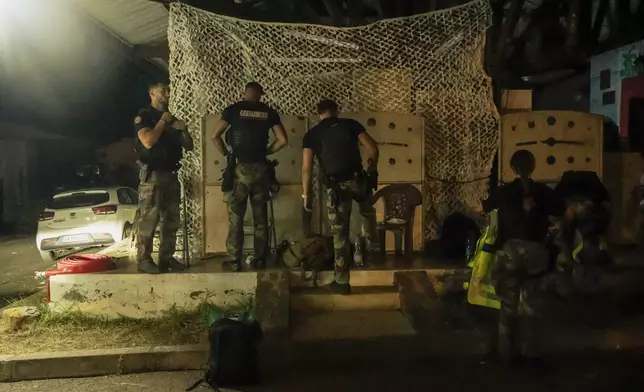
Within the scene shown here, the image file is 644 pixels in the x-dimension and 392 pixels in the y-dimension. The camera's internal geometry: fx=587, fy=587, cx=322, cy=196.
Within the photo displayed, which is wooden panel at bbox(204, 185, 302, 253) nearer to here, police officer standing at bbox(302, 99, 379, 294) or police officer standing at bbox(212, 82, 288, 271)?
police officer standing at bbox(212, 82, 288, 271)

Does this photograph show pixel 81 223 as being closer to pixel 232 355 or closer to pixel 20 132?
pixel 232 355

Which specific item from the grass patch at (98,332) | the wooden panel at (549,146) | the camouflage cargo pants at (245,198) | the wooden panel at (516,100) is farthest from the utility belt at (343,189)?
the wooden panel at (516,100)

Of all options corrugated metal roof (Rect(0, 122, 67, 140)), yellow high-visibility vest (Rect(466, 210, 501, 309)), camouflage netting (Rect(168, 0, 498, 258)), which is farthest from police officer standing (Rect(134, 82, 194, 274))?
corrugated metal roof (Rect(0, 122, 67, 140))

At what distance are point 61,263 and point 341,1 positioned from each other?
24.0 ft

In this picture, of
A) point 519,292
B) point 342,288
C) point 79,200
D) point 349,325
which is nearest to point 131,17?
point 79,200

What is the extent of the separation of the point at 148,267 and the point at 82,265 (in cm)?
77

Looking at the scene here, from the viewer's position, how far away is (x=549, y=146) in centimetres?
837

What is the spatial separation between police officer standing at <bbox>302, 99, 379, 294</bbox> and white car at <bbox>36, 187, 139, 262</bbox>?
6.33 meters

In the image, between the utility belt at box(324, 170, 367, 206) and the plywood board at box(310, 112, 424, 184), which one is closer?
the utility belt at box(324, 170, 367, 206)

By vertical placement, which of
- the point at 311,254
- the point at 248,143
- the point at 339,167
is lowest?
A: the point at 311,254

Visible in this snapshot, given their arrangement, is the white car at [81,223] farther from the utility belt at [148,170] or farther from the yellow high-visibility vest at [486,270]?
the yellow high-visibility vest at [486,270]

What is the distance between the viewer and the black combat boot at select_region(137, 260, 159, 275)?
267 inches

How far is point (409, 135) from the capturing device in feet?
27.0

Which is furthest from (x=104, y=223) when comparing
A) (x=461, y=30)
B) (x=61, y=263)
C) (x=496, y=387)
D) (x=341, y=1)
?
(x=496, y=387)
